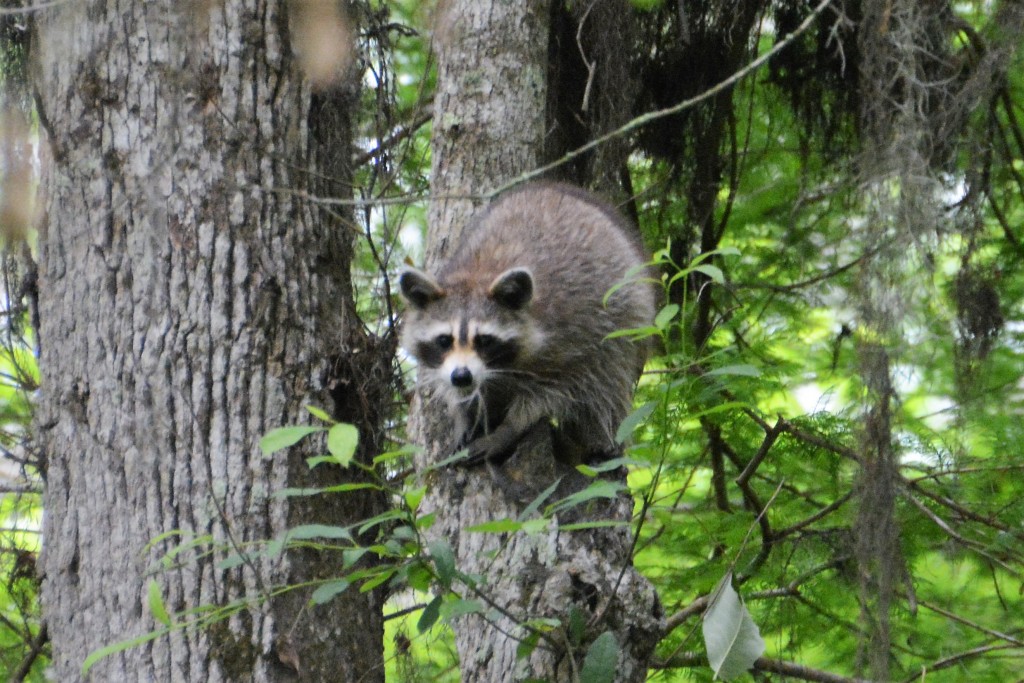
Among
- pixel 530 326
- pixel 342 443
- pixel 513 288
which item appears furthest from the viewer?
pixel 530 326

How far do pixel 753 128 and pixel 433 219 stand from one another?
252 centimetres

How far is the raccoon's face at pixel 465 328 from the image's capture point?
3986 mm

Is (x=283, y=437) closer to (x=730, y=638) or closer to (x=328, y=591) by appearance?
(x=328, y=591)

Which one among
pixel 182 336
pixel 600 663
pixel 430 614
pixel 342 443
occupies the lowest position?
pixel 600 663

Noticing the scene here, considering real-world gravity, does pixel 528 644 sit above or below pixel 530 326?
below

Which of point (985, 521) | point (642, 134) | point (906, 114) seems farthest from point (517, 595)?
point (642, 134)

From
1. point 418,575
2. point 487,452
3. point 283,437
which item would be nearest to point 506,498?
point 487,452

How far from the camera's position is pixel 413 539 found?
237 cm

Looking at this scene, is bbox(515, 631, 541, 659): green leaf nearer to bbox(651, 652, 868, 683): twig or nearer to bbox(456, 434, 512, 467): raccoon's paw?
bbox(456, 434, 512, 467): raccoon's paw

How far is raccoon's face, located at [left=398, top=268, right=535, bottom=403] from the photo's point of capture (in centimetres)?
399

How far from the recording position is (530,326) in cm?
413

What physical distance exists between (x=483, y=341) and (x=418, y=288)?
317 mm

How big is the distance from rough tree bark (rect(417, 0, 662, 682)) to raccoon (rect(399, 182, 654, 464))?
142 millimetres

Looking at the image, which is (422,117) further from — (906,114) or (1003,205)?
(1003,205)
